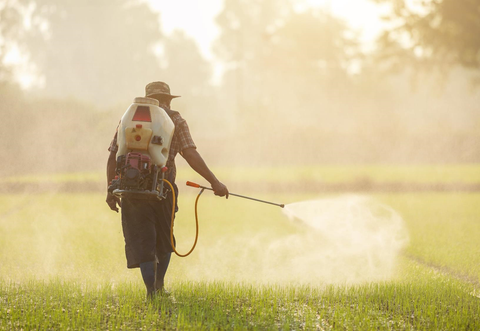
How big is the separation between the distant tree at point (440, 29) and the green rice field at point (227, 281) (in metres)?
5.86

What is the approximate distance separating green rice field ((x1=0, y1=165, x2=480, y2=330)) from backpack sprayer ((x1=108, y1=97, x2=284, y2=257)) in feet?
3.13

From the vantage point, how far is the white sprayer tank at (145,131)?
458 centimetres

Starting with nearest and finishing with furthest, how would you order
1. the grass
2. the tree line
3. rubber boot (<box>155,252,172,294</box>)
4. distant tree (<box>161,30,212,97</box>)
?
the grass
rubber boot (<box>155,252,172,294</box>)
the tree line
distant tree (<box>161,30,212,97</box>)

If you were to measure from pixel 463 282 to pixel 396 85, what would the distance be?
53.1 m

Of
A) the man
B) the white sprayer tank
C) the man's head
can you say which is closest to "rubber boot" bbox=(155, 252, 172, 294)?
the man

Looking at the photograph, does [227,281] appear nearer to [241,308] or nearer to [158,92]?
[241,308]

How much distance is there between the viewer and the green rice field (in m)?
4.70

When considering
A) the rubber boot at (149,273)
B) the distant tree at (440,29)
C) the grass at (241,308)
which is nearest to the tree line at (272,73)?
the distant tree at (440,29)

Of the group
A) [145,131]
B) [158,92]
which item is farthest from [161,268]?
[158,92]

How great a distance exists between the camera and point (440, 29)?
58.0 feet

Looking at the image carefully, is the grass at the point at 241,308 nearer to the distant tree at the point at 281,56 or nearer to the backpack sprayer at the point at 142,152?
the backpack sprayer at the point at 142,152

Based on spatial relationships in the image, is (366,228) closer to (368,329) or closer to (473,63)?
(368,329)

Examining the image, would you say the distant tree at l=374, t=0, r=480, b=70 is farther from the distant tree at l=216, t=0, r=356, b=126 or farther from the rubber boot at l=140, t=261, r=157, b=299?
the rubber boot at l=140, t=261, r=157, b=299

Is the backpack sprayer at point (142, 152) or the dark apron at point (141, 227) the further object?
the dark apron at point (141, 227)
